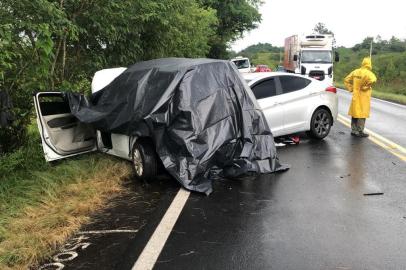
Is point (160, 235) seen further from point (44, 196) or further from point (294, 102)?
point (294, 102)

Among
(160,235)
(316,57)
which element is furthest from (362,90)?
(316,57)

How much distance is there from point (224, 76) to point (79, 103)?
2.44m

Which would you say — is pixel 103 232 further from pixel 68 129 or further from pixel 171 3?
pixel 171 3

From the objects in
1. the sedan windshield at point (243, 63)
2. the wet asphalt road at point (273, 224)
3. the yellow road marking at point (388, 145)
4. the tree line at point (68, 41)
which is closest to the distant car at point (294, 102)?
the yellow road marking at point (388, 145)

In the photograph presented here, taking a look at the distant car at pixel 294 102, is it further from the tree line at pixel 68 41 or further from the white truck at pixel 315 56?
the white truck at pixel 315 56

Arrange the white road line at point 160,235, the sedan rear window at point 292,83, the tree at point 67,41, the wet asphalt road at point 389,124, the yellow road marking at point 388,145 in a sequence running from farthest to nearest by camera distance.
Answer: the wet asphalt road at point 389,124 < the sedan rear window at point 292,83 < the yellow road marking at point 388,145 < the tree at point 67,41 < the white road line at point 160,235

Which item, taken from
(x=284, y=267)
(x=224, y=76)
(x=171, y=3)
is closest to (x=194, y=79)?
(x=224, y=76)

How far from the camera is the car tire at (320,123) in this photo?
1084 centimetres

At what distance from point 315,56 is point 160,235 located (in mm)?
26176

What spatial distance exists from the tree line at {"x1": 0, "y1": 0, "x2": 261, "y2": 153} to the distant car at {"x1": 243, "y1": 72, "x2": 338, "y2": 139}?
2835mm

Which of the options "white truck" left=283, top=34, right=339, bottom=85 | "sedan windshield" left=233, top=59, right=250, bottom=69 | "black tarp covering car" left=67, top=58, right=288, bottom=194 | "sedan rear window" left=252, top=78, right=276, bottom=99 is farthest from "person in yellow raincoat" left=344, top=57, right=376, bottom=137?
"sedan windshield" left=233, top=59, right=250, bottom=69

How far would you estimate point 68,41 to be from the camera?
950 centimetres

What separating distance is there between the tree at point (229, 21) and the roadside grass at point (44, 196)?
28466 mm

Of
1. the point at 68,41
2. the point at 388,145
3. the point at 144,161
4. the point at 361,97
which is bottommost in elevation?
the point at 388,145
